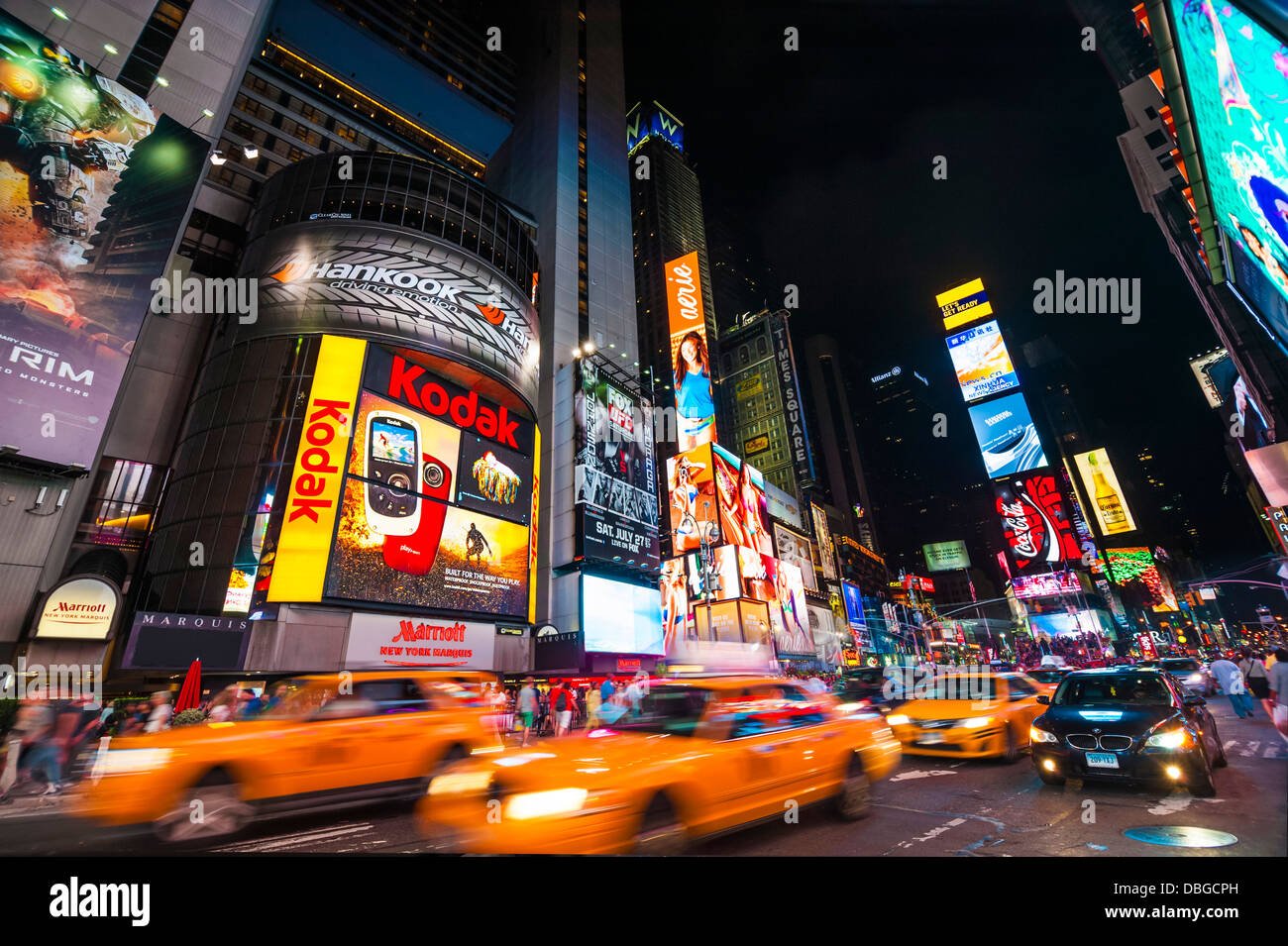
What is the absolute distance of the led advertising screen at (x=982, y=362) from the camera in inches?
2389

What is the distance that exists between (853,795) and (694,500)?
34.9m

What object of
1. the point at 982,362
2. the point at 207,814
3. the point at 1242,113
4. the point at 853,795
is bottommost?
the point at 853,795

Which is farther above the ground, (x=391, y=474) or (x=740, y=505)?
(x=740, y=505)

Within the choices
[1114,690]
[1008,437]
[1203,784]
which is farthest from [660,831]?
[1008,437]

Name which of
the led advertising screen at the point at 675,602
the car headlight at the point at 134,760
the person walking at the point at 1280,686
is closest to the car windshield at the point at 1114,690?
the person walking at the point at 1280,686

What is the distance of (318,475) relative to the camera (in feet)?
65.1

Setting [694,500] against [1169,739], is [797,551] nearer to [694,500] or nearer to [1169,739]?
[694,500]

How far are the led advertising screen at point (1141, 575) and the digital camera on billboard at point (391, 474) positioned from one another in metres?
103

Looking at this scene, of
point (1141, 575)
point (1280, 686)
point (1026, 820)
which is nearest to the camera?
point (1026, 820)

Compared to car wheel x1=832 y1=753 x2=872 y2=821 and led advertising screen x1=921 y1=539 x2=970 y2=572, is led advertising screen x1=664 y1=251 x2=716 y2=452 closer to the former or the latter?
car wheel x1=832 y1=753 x2=872 y2=821

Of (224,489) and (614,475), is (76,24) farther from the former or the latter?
(614,475)
